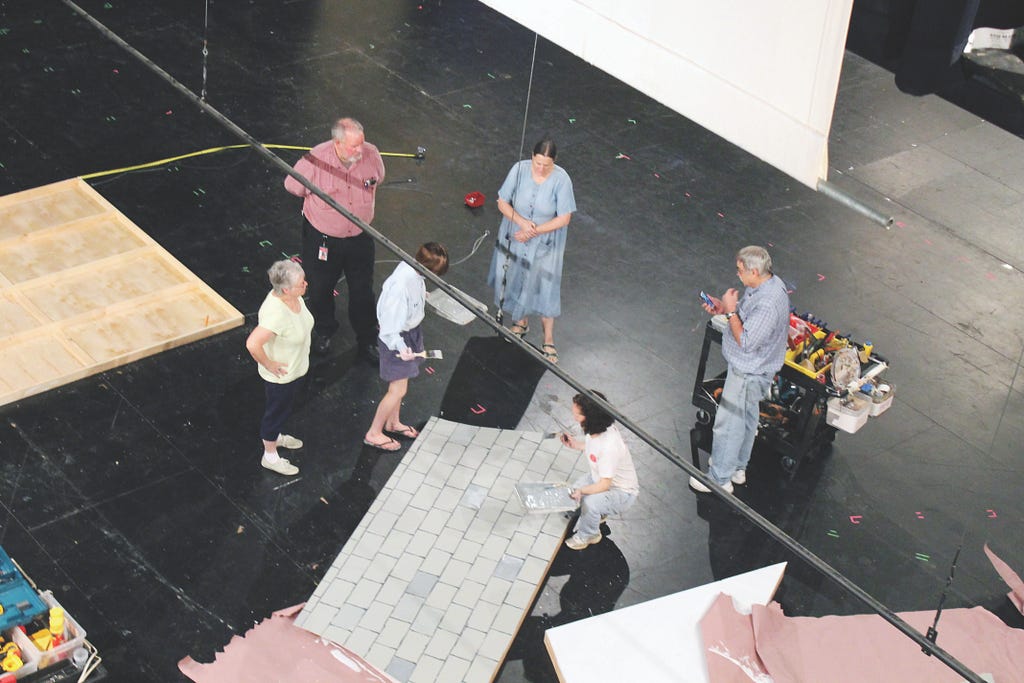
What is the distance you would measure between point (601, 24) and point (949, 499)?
146 inches

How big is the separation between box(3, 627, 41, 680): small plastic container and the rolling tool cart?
3.68m

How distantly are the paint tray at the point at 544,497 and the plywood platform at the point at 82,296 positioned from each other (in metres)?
2.24

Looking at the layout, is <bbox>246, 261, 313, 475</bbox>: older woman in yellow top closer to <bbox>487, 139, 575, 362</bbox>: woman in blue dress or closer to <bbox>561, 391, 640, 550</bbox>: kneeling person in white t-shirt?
<bbox>487, 139, 575, 362</bbox>: woman in blue dress

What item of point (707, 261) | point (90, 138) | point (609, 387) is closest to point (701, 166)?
point (707, 261)

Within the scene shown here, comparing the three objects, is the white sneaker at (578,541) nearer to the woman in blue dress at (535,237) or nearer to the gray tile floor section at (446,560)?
the gray tile floor section at (446,560)

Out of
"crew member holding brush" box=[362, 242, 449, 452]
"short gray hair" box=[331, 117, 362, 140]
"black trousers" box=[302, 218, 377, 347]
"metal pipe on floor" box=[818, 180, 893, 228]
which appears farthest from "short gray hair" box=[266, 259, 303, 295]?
"metal pipe on floor" box=[818, 180, 893, 228]

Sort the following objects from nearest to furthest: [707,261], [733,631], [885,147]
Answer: [733,631], [707,261], [885,147]

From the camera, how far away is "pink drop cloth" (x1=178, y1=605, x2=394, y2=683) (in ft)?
20.0

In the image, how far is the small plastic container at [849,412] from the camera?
7.31 meters

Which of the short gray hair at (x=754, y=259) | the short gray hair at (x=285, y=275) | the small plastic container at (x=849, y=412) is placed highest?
the short gray hair at (x=754, y=259)

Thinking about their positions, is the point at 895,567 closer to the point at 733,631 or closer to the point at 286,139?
the point at 733,631

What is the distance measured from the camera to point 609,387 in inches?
317

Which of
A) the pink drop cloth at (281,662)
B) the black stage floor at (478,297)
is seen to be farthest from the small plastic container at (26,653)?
the pink drop cloth at (281,662)

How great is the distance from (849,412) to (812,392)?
0.95 ft
